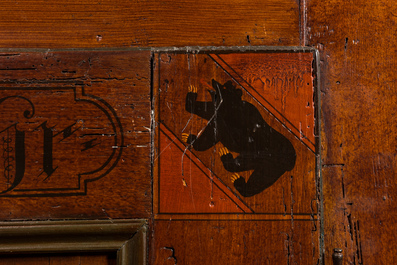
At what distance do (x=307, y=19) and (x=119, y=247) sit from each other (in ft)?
2.33

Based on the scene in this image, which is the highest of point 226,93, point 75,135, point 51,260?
point 226,93

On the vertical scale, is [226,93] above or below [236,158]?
above

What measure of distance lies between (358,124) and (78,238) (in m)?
0.72

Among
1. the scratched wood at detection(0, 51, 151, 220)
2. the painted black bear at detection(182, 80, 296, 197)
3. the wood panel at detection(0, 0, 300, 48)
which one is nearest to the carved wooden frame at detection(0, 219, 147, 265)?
the scratched wood at detection(0, 51, 151, 220)

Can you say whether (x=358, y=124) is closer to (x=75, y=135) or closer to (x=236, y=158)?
(x=236, y=158)

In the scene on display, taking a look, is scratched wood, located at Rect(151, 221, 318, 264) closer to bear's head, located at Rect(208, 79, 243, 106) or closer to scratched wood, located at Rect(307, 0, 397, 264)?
scratched wood, located at Rect(307, 0, 397, 264)

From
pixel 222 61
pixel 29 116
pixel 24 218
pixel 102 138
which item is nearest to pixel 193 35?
pixel 222 61

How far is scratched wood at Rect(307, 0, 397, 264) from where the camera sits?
658 millimetres

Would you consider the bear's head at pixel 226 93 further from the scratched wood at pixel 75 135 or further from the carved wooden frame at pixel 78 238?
the carved wooden frame at pixel 78 238

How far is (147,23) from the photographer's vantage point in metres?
0.69

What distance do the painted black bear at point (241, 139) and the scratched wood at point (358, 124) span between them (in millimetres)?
122

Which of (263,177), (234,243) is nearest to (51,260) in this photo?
(234,243)

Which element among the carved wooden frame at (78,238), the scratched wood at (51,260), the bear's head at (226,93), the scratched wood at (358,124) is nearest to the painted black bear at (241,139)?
the bear's head at (226,93)

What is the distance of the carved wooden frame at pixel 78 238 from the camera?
0.64 metres
